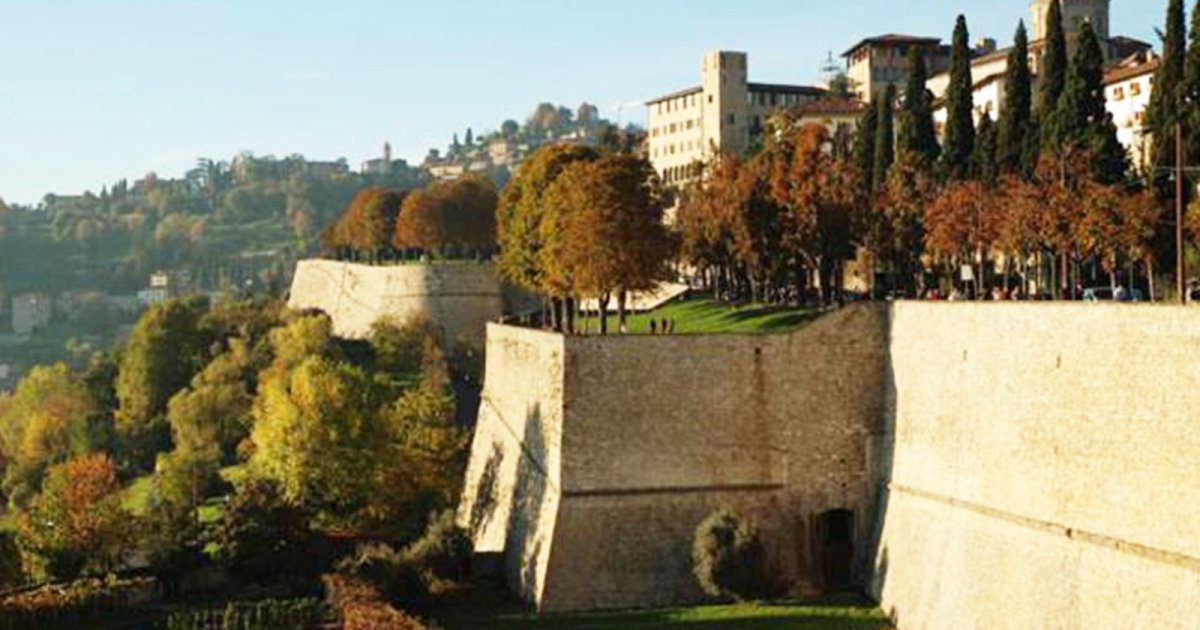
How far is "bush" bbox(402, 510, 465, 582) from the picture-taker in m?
36.1

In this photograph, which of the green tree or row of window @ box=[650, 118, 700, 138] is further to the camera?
row of window @ box=[650, 118, 700, 138]

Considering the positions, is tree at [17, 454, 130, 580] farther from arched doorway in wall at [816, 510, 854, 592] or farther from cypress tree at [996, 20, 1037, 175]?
cypress tree at [996, 20, 1037, 175]

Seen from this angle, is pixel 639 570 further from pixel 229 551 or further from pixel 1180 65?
pixel 1180 65

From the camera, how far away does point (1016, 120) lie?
44.7 meters

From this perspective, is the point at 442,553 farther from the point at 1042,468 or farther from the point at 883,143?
the point at 883,143

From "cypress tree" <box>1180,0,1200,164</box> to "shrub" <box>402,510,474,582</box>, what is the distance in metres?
20.3

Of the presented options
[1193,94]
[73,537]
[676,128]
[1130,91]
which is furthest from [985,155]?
[676,128]

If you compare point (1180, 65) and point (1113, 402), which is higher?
point (1180, 65)

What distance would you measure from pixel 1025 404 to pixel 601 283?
15998mm

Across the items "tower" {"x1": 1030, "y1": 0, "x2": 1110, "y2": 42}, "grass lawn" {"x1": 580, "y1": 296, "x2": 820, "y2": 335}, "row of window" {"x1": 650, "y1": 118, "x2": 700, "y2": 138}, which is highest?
"tower" {"x1": 1030, "y1": 0, "x2": 1110, "y2": 42}

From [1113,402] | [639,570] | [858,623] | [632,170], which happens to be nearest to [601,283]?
[632,170]

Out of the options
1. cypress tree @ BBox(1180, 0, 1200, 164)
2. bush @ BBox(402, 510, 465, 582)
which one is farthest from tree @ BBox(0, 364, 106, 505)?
cypress tree @ BBox(1180, 0, 1200, 164)

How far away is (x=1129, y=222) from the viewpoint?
120ft

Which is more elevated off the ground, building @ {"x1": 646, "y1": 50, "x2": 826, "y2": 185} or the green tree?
building @ {"x1": 646, "y1": 50, "x2": 826, "y2": 185}
